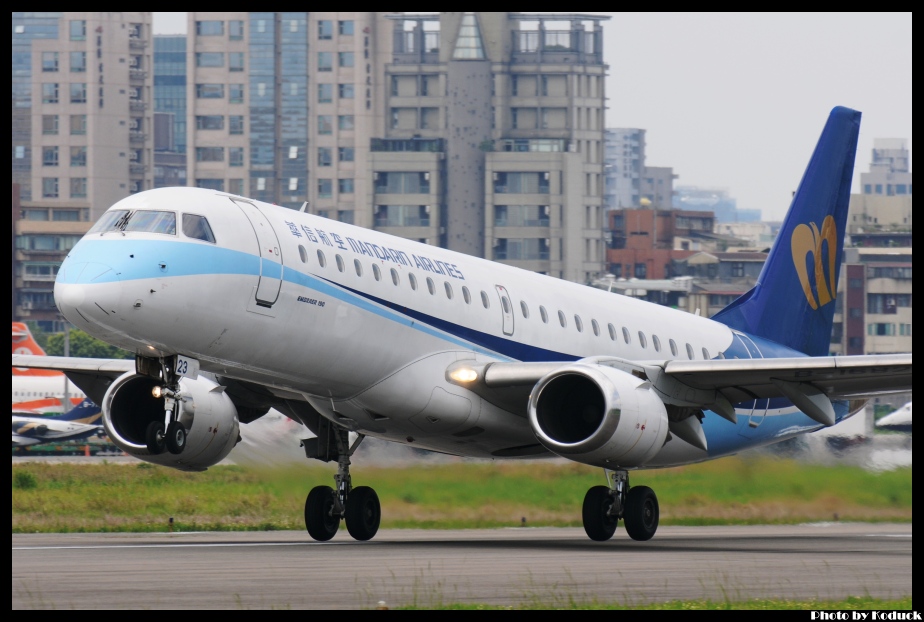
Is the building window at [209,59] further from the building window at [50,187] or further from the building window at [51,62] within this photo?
the building window at [50,187]

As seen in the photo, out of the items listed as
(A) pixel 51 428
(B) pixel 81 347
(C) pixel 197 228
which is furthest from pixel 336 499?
(B) pixel 81 347

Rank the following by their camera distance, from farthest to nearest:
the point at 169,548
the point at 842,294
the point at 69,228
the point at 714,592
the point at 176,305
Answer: the point at 69,228
the point at 842,294
the point at 169,548
the point at 176,305
the point at 714,592

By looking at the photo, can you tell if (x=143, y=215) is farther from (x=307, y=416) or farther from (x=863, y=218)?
(x=863, y=218)

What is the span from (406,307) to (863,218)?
462 feet

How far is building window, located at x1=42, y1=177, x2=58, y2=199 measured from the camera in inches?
6486

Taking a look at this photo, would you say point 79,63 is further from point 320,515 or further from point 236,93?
point 320,515

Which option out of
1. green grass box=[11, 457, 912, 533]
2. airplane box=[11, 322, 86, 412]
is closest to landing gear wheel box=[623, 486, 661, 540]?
green grass box=[11, 457, 912, 533]

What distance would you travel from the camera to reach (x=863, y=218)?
159m

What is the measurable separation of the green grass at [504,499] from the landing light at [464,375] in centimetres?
518

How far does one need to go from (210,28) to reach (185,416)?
5950 inches

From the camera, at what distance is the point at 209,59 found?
172m

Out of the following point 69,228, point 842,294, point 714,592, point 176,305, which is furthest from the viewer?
point 69,228

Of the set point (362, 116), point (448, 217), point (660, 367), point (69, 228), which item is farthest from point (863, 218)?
point (660, 367)
